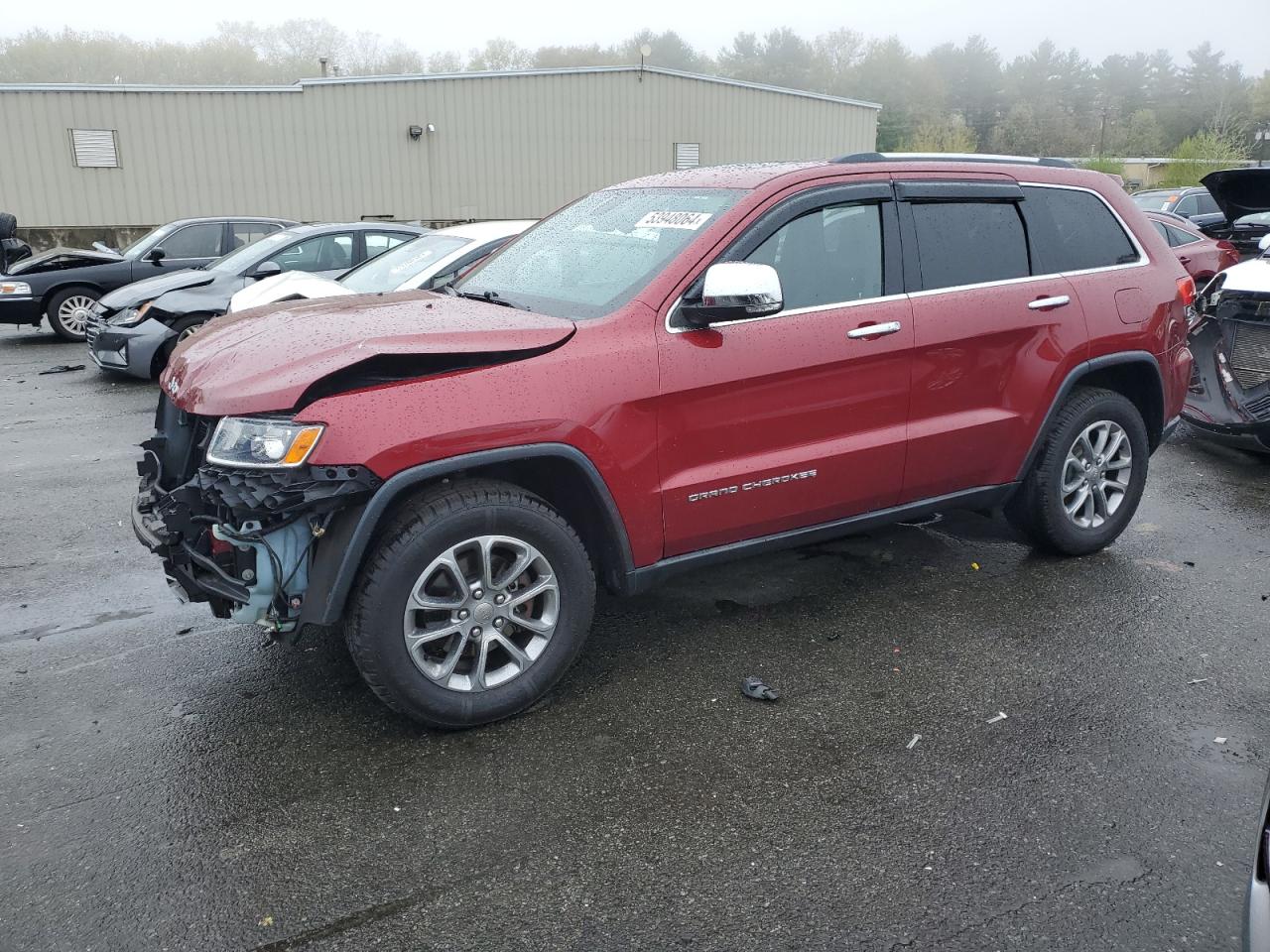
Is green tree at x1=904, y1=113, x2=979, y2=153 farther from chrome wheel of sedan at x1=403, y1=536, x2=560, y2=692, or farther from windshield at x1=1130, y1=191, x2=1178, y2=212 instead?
chrome wheel of sedan at x1=403, y1=536, x2=560, y2=692

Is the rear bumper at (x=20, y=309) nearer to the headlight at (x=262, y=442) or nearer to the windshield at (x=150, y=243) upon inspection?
the windshield at (x=150, y=243)

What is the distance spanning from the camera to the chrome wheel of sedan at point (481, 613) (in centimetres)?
333

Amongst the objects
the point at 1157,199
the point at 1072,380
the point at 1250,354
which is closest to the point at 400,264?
the point at 1072,380

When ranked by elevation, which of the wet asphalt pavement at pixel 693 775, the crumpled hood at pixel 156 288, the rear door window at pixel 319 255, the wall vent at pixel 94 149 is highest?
the wall vent at pixel 94 149

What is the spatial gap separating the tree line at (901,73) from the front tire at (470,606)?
69942 millimetres

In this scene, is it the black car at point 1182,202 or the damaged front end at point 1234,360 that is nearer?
the damaged front end at point 1234,360

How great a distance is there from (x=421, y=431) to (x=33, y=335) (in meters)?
13.0

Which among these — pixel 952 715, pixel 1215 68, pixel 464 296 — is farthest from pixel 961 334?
pixel 1215 68

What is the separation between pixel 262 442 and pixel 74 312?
11520 millimetres

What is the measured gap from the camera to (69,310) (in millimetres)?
12750

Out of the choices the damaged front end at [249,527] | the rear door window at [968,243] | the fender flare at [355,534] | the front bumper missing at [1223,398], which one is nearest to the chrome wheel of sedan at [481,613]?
the fender flare at [355,534]

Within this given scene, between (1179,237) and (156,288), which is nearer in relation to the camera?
(156,288)

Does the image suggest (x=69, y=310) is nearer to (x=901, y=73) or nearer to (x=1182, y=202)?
(x=1182, y=202)

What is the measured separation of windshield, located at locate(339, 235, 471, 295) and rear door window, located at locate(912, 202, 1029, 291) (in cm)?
458
